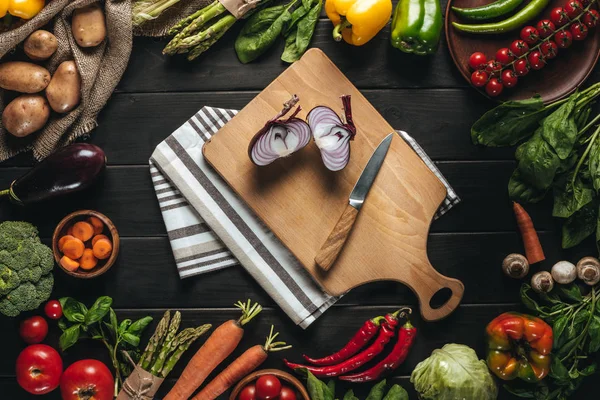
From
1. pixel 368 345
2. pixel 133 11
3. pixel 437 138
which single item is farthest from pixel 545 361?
pixel 133 11

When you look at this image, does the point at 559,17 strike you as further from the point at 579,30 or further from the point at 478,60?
the point at 478,60

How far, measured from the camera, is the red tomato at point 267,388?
2240 mm

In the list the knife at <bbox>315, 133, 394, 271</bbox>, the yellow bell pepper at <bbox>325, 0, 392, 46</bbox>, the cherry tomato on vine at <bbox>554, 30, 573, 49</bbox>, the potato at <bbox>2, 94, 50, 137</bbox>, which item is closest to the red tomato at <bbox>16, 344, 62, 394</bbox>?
the potato at <bbox>2, 94, 50, 137</bbox>

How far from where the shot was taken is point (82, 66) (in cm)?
233

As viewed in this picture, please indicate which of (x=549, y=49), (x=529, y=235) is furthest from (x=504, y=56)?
(x=529, y=235)

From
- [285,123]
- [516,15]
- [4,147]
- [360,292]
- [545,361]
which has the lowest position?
[545,361]

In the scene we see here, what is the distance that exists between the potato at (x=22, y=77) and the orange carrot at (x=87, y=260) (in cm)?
64

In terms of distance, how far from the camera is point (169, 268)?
96.4 inches

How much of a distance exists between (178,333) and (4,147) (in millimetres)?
986

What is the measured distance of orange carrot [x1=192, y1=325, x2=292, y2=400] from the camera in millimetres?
2334

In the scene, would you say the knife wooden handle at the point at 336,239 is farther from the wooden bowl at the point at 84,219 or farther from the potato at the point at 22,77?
the potato at the point at 22,77

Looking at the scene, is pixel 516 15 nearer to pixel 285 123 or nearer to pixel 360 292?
pixel 285 123

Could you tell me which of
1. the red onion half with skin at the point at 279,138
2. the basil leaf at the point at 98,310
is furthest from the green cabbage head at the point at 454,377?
the basil leaf at the point at 98,310

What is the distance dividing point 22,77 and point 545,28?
6.42ft
